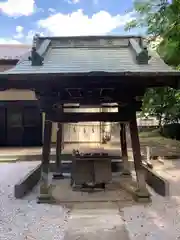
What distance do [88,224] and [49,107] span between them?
224 cm

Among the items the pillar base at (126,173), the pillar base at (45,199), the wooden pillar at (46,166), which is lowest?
the pillar base at (45,199)

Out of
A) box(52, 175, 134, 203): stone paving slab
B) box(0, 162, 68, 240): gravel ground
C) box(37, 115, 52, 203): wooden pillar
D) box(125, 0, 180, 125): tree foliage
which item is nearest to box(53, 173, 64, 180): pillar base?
box(52, 175, 134, 203): stone paving slab

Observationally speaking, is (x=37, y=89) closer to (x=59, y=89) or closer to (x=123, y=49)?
(x=59, y=89)

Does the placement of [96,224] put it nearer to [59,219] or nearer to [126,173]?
[59,219]

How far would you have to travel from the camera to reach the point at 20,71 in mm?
5074

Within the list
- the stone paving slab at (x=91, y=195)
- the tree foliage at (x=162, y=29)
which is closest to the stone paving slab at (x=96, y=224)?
the stone paving slab at (x=91, y=195)

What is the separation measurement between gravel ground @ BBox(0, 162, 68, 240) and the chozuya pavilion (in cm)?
43

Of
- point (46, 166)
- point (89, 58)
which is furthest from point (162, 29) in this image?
point (46, 166)

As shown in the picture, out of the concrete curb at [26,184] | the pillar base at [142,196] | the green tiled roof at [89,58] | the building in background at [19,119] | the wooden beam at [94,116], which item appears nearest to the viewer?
the green tiled roof at [89,58]

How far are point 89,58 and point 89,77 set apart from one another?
1.16 metres

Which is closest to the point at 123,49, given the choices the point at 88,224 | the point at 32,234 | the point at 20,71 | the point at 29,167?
the point at 20,71

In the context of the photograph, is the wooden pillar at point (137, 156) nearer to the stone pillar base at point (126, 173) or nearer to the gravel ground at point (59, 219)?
the gravel ground at point (59, 219)

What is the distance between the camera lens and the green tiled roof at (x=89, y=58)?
203 inches

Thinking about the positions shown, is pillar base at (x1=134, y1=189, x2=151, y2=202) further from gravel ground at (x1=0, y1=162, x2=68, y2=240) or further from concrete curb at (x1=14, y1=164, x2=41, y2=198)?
concrete curb at (x1=14, y1=164, x2=41, y2=198)
